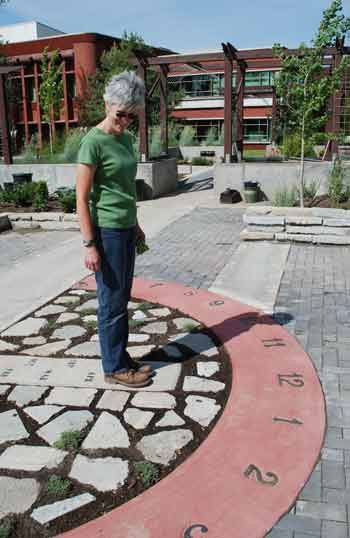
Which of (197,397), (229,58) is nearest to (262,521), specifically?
(197,397)

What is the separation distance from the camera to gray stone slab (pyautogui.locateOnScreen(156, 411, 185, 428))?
2.97 metres

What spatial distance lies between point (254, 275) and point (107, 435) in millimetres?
3697

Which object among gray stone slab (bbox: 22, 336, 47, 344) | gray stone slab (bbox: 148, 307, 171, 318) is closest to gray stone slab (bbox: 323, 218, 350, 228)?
gray stone slab (bbox: 148, 307, 171, 318)

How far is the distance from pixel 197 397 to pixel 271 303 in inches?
80.8

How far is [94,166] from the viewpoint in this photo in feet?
9.52

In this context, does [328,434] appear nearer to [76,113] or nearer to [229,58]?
[229,58]

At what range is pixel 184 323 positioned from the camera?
4578 millimetres

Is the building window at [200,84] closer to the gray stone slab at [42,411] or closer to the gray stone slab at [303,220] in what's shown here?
the gray stone slab at [303,220]

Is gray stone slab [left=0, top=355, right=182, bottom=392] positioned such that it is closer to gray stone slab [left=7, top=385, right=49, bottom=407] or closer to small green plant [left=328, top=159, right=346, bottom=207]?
gray stone slab [left=7, top=385, right=49, bottom=407]

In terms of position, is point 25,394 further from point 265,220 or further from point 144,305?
point 265,220

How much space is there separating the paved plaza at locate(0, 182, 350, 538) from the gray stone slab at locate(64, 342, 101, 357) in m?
0.04

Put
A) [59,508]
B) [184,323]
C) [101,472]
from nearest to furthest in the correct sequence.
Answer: [59,508] → [101,472] → [184,323]

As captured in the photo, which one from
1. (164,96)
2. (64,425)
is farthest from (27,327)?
(164,96)

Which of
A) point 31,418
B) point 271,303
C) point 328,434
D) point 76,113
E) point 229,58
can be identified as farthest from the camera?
point 76,113
